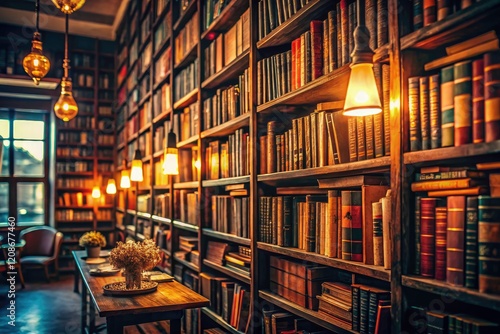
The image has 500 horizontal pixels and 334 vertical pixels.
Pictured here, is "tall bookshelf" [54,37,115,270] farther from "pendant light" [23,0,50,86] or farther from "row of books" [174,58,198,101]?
"pendant light" [23,0,50,86]

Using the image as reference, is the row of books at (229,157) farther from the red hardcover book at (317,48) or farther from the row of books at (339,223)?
the red hardcover book at (317,48)

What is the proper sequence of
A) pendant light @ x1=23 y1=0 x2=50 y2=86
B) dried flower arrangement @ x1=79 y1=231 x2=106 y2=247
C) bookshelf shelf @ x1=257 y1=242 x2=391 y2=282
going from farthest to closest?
1. dried flower arrangement @ x1=79 y1=231 x2=106 y2=247
2. pendant light @ x1=23 y1=0 x2=50 y2=86
3. bookshelf shelf @ x1=257 y1=242 x2=391 y2=282

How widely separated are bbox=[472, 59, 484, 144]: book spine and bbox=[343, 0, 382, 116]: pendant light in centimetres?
28

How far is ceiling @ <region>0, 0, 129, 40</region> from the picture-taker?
7.23 m

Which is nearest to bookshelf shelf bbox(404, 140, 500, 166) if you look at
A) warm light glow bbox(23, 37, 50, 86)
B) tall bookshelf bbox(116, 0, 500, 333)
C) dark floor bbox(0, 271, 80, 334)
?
tall bookshelf bbox(116, 0, 500, 333)

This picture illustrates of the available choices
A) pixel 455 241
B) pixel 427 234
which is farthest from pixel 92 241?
pixel 455 241

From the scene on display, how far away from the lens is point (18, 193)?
8.20 metres

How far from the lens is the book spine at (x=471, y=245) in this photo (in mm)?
1367

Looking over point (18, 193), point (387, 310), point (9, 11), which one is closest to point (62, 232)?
point (18, 193)

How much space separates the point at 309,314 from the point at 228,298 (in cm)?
105

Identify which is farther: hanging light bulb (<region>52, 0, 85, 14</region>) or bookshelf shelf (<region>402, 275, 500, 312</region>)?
hanging light bulb (<region>52, 0, 85, 14</region>)

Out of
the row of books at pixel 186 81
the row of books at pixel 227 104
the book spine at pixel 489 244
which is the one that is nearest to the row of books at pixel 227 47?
the row of books at pixel 227 104

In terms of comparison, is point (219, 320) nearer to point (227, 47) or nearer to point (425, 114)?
point (227, 47)

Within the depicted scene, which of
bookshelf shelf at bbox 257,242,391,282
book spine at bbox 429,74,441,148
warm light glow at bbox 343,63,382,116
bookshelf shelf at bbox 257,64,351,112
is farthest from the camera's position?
bookshelf shelf at bbox 257,64,351,112
